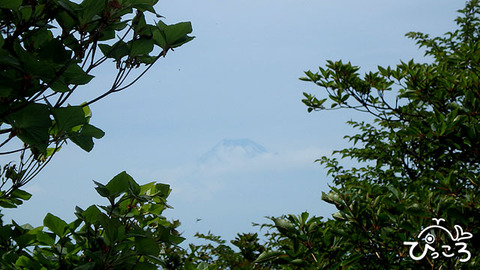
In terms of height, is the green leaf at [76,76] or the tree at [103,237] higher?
→ the green leaf at [76,76]

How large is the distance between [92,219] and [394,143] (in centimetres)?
612

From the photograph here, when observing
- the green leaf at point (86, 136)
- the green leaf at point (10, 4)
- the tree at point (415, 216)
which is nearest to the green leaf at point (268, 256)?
the tree at point (415, 216)

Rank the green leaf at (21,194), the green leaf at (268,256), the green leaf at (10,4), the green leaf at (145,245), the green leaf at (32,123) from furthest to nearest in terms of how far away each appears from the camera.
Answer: the green leaf at (268,256) → the green leaf at (21,194) → the green leaf at (145,245) → the green leaf at (32,123) → the green leaf at (10,4)

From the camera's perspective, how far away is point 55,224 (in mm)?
2391

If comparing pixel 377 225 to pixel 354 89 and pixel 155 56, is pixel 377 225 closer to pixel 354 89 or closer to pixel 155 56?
pixel 155 56

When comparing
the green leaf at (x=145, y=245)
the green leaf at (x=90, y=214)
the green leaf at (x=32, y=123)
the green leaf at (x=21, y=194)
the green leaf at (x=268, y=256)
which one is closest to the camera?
the green leaf at (x=32, y=123)

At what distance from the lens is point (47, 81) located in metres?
1.94

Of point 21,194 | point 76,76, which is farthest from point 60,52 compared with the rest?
point 21,194

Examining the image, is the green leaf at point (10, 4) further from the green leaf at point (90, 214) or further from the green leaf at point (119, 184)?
the green leaf at point (90, 214)

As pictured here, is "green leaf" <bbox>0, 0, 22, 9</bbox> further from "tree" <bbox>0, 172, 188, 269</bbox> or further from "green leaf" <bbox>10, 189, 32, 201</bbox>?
"green leaf" <bbox>10, 189, 32, 201</bbox>

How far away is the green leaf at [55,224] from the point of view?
2369mm

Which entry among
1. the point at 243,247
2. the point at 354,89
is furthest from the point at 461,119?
the point at 243,247

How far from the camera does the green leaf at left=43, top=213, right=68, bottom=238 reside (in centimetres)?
237

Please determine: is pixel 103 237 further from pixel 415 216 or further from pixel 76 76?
pixel 415 216
